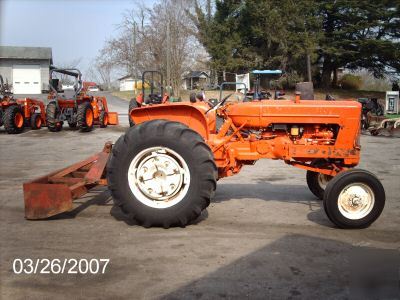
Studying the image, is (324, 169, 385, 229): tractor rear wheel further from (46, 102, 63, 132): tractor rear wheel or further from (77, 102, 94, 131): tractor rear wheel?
(46, 102, 63, 132): tractor rear wheel

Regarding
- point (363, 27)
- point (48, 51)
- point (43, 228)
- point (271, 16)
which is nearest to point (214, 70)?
point (271, 16)

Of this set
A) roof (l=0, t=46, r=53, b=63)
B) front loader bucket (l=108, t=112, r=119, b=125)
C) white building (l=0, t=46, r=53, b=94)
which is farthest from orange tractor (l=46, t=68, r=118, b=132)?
roof (l=0, t=46, r=53, b=63)

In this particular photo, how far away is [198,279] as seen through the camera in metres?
3.58

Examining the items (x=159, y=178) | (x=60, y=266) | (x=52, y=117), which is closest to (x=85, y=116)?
(x=52, y=117)

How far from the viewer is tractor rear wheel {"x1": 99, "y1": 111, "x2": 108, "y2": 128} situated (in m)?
18.5

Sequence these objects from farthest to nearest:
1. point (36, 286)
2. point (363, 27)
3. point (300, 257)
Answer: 1. point (363, 27)
2. point (300, 257)
3. point (36, 286)

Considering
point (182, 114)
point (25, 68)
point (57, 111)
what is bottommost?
point (182, 114)

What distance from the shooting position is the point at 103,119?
18609 millimetres

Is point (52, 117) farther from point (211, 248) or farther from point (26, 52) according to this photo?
point (26, 52)

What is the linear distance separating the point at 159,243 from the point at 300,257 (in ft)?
4.35

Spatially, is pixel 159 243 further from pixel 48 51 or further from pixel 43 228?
pixel 48 51

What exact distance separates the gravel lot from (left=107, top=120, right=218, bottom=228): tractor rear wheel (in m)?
0.22

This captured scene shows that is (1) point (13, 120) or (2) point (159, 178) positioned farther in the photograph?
(1) point (13, 120)

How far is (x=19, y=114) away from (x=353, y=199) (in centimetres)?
1516
